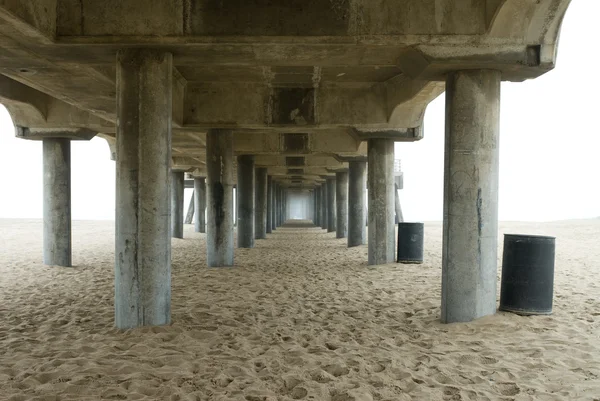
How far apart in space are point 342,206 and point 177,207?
7.93 meters

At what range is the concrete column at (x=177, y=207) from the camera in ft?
79.2

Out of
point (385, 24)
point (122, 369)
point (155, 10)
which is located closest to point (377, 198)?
point (385, 24)

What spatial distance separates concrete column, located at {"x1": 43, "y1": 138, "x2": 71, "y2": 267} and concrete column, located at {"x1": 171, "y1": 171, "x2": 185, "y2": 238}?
10860 millimetres

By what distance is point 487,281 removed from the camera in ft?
22.5

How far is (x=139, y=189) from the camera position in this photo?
257 inches

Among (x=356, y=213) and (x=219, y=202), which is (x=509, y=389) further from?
(x=356, y=213)

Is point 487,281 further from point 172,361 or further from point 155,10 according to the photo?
point 155,10

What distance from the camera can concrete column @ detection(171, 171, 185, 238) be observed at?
24147 millimetres

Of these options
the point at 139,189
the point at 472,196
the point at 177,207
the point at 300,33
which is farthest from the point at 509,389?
the point at 177,207

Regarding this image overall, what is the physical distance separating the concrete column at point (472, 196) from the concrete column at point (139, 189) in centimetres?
383

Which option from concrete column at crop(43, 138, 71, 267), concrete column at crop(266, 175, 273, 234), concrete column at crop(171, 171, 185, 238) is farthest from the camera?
concrete column at crop(266, 175, 273, 234)

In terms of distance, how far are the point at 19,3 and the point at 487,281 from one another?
21.0 feet

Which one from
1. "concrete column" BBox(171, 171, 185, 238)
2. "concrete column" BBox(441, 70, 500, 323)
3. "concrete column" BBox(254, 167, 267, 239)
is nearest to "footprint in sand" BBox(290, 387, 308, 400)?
"concrete column" BBox(441, 70, 500, 323)

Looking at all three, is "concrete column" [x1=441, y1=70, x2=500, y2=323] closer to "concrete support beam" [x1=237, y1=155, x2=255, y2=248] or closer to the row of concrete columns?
the row of concrete columns
